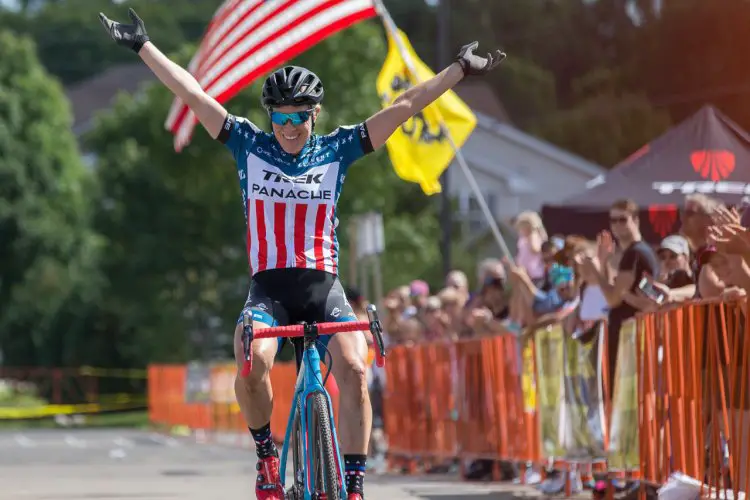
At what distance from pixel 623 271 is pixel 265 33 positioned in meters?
4.43

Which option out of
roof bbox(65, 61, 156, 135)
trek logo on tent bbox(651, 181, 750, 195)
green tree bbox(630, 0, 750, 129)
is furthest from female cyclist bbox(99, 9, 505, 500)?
roof bbox(65, 61, 156, 135)

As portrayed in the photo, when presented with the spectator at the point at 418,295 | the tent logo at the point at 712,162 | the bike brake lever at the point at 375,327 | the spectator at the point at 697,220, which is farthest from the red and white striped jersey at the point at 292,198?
the spectator at the point at 418,295

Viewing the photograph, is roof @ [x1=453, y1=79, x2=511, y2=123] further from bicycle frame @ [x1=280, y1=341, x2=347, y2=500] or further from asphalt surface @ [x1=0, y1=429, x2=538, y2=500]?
bicycle frame @ [x1=280, y1=341, x2=347, y2=500]

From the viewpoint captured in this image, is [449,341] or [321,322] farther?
[449,341]

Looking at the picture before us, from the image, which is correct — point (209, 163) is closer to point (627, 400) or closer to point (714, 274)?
point (627, 400)

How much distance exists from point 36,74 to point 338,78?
68.1 ft

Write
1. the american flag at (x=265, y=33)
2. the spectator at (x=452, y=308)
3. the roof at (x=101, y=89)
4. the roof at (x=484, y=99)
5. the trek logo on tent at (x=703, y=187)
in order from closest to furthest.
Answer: the american flag at (x=265, y=33) < the trek logo on tent at (x=703, y=187) < the spectator at (x=452, y=308) < the roof at (x=484, y=99) < the roof at (x=101, y=89)

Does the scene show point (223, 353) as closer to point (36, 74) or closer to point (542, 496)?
point (36, 74)

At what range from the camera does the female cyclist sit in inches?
338

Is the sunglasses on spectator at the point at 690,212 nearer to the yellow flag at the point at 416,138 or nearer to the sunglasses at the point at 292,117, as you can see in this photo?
the sunglasses at the point at 292,117

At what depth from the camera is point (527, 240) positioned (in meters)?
16.4

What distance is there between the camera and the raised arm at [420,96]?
904cm

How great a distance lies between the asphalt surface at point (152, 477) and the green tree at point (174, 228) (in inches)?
853

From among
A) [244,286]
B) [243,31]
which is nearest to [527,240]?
[243,31]
